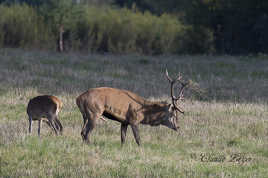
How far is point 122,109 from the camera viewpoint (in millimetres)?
10578

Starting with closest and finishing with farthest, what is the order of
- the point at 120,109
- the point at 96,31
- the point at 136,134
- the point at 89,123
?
the point at 89,123
the point at 120,109
the point at 136,134
the point at 96,31

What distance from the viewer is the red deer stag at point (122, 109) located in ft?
33.8

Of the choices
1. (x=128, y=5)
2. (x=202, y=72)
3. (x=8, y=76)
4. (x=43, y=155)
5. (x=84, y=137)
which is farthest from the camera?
(x=128, y=5)

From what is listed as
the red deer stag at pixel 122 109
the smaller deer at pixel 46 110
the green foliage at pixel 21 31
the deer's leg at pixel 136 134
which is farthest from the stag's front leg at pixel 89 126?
the green foliage at pixel 21 31

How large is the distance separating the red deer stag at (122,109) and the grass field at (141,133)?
41cm

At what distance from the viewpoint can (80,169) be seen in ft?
27.6

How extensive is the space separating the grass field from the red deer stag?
1.35 ft

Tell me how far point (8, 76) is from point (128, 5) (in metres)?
35.9

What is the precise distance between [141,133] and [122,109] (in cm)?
191

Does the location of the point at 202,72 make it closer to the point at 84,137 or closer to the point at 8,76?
the point at 8,76

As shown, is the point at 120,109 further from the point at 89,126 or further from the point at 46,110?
the point at 46,110

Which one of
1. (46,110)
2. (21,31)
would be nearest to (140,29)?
(21,31)

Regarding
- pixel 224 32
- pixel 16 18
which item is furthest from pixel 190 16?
pixel 16 18

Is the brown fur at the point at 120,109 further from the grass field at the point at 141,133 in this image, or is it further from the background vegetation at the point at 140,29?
the background vegetation at the point at 140,29
